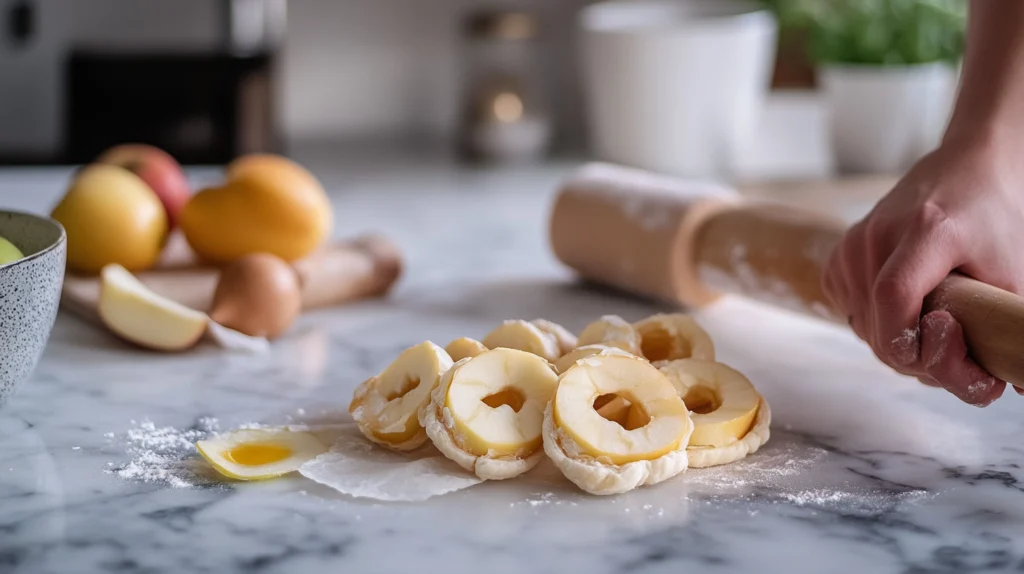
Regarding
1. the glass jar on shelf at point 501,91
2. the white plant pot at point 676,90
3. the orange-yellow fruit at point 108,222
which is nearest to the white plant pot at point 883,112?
the white plant pot at point 676,90

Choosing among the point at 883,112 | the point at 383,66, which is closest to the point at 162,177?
the point at 383,66

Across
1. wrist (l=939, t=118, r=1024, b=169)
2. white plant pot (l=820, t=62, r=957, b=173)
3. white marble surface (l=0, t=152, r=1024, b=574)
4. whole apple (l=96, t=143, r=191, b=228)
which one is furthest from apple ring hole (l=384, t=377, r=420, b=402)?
white plant pot (l=820, t=62, r=957, b=173)

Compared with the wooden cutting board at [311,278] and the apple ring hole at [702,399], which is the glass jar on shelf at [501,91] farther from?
the apple ring hole at [702,399]

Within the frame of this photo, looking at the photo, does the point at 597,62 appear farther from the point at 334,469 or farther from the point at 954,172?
the point at 334,469

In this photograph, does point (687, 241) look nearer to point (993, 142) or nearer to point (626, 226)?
point (626, 226)

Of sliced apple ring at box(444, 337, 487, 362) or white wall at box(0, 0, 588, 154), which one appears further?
white wall at box(0, 0, 588, 154)

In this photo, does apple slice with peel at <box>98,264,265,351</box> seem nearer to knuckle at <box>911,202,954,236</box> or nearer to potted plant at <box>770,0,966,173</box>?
knuckle at <box>911,202,954,236</box>
